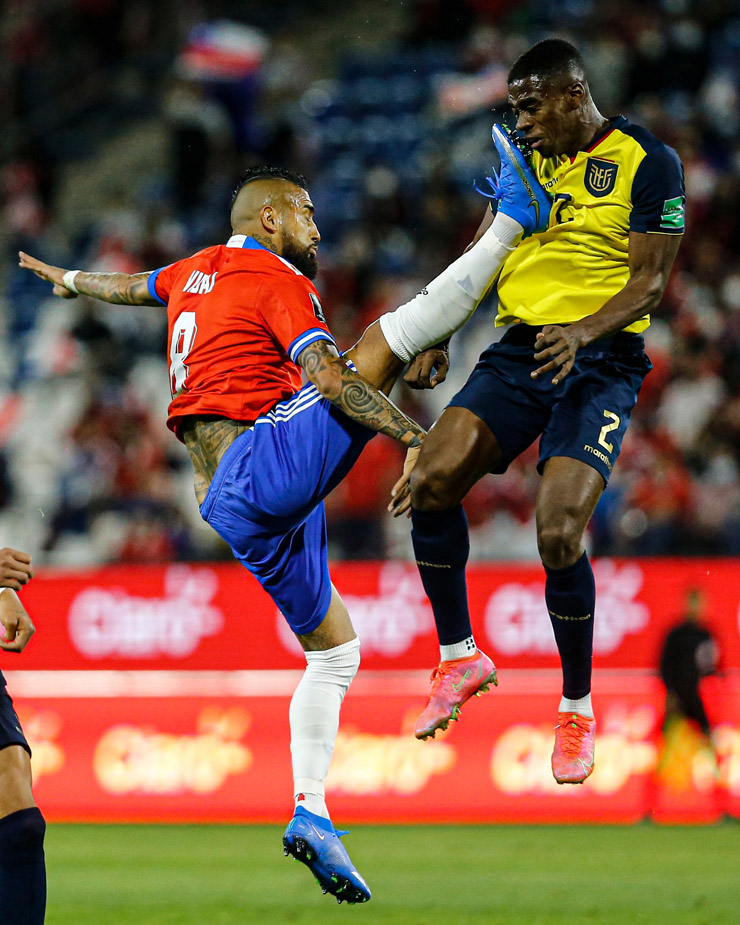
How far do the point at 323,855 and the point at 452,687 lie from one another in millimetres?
825

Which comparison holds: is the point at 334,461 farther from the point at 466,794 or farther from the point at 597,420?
the point at 466,794

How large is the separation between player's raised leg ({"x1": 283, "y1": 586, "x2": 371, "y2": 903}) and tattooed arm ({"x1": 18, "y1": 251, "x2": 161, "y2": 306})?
1.56m

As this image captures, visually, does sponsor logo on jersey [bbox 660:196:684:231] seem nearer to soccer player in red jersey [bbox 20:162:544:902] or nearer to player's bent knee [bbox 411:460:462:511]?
soccer player in red jersey [bbox 20:162:544:902]

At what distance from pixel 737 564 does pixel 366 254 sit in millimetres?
5096

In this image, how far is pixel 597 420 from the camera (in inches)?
228

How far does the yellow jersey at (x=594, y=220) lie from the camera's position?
5715 mm

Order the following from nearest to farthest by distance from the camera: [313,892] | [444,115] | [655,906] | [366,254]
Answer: [655,906], [313,892], [366,254], [444,115]

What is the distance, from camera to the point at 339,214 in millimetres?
16000

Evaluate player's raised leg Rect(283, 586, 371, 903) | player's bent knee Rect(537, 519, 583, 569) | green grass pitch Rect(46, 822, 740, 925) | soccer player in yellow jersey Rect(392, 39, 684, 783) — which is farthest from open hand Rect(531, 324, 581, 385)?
green grass pitch Rect(46, 822, 740, 925)

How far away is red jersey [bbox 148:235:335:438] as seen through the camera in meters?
5.89

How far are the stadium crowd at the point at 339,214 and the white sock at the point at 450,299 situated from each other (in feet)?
21.2

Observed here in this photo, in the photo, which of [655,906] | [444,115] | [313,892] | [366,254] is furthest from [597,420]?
[444,115]

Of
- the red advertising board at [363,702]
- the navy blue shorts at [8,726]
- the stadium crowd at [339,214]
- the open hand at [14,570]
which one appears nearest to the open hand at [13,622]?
the open hand at [14,570]

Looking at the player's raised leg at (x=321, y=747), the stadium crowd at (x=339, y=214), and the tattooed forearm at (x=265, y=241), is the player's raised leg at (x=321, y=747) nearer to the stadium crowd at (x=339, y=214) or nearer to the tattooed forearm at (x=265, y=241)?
the tattooed forearm at (x=265, y=241)
